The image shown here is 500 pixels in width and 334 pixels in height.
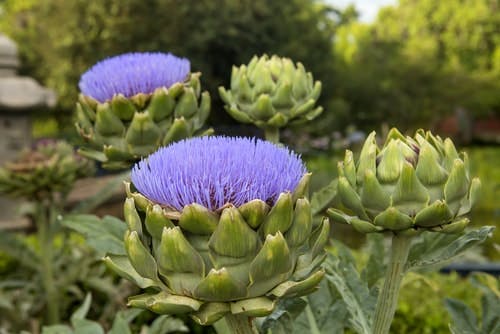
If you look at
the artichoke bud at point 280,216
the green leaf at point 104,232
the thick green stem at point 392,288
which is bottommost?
the green leaf at point 104,232

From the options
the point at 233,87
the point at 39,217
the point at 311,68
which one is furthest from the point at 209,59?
the point at 233,87

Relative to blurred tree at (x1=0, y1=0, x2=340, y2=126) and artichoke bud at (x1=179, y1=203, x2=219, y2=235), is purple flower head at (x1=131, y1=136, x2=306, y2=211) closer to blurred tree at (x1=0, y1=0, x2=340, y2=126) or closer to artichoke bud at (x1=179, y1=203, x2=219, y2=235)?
artichoke bud at (x1=179, y1=203, x2=219, y2=235)

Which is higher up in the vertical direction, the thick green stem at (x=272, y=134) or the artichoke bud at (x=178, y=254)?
the artichoke bud at (x=178, y=254)

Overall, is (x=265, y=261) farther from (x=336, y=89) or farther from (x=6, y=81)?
(x=336, y=89)

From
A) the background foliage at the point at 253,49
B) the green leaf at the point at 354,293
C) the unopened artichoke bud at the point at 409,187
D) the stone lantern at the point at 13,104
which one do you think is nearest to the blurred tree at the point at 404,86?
the background foliage at the point at 253,49

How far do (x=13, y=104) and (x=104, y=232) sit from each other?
2.84 meters

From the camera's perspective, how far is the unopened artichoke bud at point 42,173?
5.33ft

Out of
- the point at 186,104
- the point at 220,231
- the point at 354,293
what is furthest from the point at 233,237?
the point at 186,104

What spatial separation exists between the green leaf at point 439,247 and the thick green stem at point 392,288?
1.2 inches

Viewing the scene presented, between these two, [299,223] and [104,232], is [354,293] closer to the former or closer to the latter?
[299,223]

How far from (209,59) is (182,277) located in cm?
873

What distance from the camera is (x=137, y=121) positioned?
0.87m

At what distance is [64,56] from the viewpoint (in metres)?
9.34

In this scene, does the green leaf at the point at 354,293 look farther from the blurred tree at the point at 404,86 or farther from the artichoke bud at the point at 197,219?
the blurred tree at the point at 404,86
